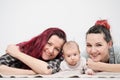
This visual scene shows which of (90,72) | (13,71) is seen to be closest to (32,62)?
(13,71)

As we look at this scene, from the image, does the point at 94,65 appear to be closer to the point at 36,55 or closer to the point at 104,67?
the point at 104,67

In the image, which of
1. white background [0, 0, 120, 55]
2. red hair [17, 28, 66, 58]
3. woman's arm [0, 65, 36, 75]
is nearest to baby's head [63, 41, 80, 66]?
red hair [17, 28, 66, 58]

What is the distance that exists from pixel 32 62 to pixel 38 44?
0.72ft

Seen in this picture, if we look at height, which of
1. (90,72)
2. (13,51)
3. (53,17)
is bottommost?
(90,72)

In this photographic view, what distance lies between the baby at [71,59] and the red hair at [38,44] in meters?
0.11

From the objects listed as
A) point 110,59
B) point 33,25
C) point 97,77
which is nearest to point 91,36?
point 110,59

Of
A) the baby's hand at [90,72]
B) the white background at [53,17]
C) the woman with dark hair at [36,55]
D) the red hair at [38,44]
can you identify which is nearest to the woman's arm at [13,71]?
the woman with dark hair at [36,55]

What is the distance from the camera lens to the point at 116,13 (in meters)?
2.12

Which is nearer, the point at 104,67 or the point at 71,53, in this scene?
the point at 104,67

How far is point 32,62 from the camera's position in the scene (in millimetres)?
1517

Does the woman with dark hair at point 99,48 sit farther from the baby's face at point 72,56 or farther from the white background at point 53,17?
the white background at point 53,17

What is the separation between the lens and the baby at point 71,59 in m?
1.59

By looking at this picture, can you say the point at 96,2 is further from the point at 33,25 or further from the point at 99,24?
the point at 33,25

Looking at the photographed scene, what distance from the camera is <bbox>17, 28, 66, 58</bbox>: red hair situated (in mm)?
1688
